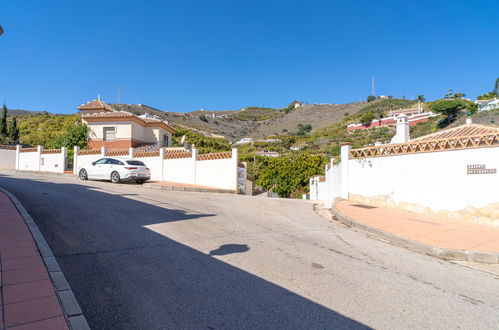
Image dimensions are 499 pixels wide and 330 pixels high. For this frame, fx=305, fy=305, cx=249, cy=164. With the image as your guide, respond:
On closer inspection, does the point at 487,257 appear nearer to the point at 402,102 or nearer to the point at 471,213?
the point at 471,213

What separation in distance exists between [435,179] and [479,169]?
52.6 inches

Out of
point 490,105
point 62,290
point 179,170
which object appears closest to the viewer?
point 62,290

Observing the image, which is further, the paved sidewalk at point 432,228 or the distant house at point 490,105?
the distant house at point 490,105

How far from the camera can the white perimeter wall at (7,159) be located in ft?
90.4

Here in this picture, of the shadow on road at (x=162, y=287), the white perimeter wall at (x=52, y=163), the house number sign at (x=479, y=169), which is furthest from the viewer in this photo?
the white perimeter wall at (x=52, y=163)

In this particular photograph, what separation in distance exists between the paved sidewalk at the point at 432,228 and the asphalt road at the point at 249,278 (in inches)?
39.2

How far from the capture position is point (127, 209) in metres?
8.79

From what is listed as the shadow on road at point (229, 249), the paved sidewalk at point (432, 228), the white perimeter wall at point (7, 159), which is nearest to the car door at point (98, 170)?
the paved sidewalk at point (432, 228)

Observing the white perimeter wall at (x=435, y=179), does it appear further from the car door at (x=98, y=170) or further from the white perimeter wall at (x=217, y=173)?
the car door at (x=98, y=170)

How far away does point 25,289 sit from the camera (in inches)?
133

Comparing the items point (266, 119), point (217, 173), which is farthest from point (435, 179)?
point (266, 119)

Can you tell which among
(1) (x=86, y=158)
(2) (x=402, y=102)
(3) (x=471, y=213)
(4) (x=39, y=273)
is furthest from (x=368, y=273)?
(2) (x=402, y=102)

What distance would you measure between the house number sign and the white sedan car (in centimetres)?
1534

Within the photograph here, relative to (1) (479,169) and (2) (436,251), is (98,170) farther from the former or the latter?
(1) (479,169)
